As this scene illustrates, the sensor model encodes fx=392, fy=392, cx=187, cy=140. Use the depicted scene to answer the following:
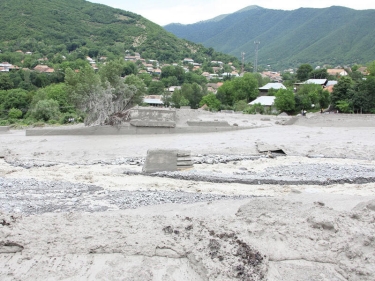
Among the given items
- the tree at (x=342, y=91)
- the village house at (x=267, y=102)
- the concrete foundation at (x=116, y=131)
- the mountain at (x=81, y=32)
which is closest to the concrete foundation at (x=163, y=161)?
the concrete foundation at (x=116, y=131)

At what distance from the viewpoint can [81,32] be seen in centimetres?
10344

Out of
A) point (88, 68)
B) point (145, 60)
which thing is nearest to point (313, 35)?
point (145, 60)

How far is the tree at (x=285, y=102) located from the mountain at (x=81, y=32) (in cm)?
6184

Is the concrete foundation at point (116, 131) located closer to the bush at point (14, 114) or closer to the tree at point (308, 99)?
the tree at point (308, 99)

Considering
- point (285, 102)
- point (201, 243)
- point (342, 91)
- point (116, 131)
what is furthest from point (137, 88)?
point (201, 243)

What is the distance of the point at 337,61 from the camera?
114562mm

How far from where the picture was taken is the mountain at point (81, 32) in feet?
300

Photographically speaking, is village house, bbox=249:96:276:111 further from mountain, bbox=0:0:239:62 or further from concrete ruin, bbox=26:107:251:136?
mountain, bbox=0:0:239:62

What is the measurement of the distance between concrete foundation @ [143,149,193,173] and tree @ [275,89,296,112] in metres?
27.3

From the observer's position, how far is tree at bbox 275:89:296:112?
36.7m

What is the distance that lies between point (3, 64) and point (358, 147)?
244 feet

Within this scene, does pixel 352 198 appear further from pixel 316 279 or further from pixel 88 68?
pixel 88 68

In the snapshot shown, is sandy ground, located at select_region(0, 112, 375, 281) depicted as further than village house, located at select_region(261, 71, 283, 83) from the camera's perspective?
No

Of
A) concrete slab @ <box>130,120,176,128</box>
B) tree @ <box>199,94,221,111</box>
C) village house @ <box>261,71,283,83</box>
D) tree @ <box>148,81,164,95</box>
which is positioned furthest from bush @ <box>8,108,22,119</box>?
village house @ <box>261,71,283,83</box>
